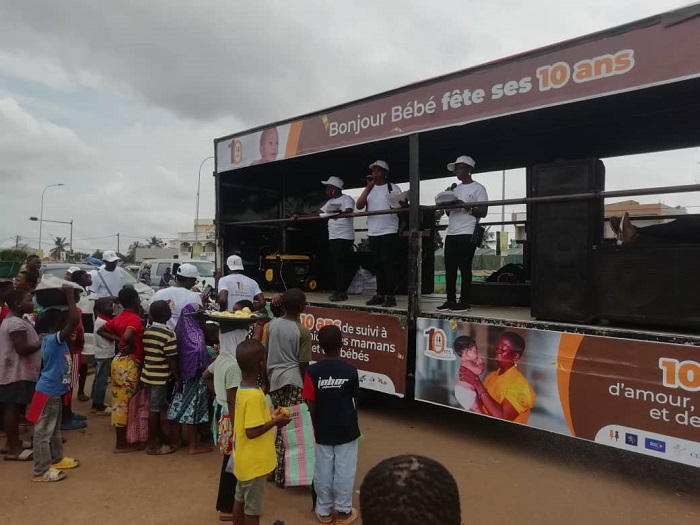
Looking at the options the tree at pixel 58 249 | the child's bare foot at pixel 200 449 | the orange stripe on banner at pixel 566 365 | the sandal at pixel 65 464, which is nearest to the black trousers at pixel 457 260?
the orange stripe on banner at pixel 566 365

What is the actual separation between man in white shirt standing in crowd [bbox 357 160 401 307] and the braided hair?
4.75m

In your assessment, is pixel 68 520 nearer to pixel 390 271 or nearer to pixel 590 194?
pixel 390 271

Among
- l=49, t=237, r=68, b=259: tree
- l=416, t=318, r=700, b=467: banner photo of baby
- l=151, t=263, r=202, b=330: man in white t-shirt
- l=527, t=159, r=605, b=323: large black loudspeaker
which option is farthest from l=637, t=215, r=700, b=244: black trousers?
l=49, t=237, r=68, b=259: tree

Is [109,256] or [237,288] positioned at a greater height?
[109,256]

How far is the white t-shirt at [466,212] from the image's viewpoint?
5.23 m

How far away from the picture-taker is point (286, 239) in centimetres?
855

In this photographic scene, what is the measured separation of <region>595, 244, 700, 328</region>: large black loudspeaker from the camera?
362 centimetres

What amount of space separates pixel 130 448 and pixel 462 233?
3843mm

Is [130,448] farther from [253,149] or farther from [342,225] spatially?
[253,149]

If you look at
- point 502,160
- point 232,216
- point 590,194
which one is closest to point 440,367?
point 590,194

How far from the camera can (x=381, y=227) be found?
596 centimetres

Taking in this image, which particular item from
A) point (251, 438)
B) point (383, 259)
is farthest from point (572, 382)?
point (383, 259)

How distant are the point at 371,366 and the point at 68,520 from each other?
9.69 feet

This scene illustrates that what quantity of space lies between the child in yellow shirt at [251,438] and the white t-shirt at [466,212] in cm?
301
